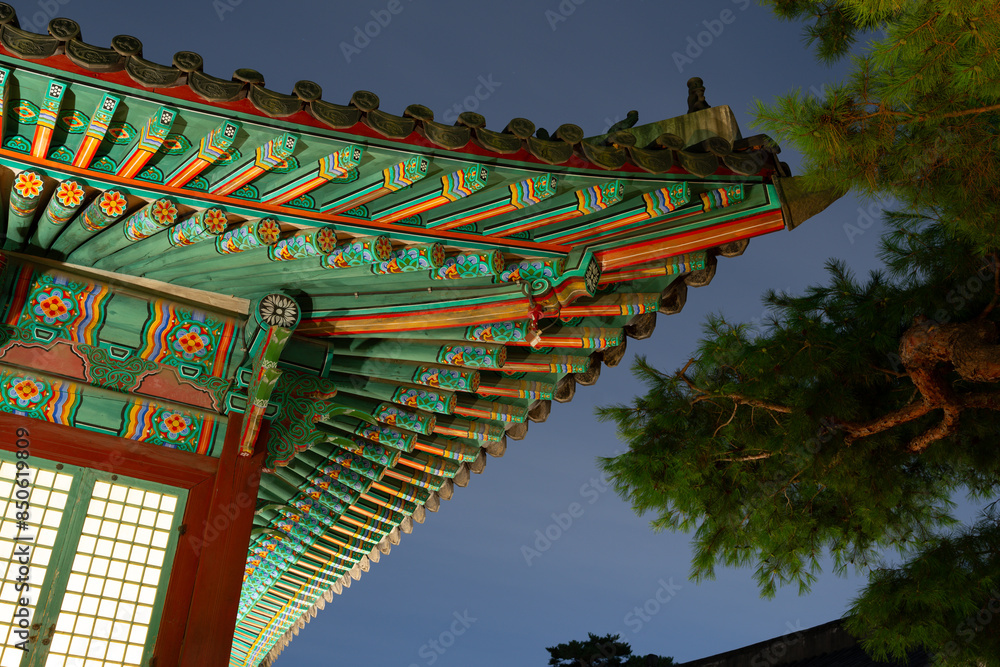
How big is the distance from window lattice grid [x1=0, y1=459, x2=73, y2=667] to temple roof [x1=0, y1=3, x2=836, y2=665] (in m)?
0.36

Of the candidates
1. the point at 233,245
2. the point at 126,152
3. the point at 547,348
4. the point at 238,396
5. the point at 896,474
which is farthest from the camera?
the point at 547,348

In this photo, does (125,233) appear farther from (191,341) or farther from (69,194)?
(191,341)

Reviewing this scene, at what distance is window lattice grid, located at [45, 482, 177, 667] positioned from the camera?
4.44 m

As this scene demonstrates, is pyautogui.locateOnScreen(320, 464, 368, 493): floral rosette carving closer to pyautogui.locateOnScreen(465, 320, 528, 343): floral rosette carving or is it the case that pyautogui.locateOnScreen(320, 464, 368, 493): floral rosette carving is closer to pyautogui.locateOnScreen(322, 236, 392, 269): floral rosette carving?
pyautogui.locateOnScreen(465, 320, 528, 343): floral rosette carving

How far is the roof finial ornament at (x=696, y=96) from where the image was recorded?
557 cm

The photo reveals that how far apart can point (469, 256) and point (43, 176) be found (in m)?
2.13

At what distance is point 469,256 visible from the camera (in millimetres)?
4891

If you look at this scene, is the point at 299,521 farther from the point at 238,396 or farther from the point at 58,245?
the point at 58,245

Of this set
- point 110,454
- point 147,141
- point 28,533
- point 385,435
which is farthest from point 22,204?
point 385,435

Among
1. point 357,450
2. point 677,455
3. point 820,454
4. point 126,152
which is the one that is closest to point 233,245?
point 126,152

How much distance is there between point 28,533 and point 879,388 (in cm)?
475

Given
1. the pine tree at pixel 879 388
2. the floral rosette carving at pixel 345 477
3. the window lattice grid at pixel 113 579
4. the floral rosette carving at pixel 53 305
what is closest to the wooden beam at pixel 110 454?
the window lattice grid at pixel 113 579

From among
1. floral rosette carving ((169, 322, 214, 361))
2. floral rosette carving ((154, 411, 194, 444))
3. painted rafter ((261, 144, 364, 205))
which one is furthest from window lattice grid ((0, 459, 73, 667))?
painted rafter ((261, 144, 364, 205))

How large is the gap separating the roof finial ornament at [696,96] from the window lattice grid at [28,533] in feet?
13.7
